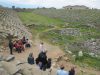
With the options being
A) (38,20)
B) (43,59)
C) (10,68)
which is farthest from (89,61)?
(38,20)

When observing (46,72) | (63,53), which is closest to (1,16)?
(63,53)

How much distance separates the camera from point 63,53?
36.4 metres

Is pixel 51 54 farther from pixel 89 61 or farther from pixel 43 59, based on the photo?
pixel 43 59

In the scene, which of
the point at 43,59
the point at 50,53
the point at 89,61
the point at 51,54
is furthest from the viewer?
the point at 50,53

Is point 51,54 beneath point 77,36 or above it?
above

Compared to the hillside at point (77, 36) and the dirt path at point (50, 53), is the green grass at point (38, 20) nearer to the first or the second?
the hillside at point (77, 36)

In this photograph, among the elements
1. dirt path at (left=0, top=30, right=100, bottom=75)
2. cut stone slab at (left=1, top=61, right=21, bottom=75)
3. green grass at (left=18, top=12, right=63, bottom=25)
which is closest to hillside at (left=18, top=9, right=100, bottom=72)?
dirt path at (left=0, top=30, right=100, bottom=75)

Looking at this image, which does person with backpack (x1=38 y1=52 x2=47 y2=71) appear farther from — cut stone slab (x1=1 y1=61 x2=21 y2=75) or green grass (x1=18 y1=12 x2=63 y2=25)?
green grass (x1=18 y1=12 x2=63 y2=25)

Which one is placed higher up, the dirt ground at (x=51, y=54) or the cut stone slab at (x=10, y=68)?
the cut stone slab at (x=10, y=68)

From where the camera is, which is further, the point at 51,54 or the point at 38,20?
A: the point at 38,20

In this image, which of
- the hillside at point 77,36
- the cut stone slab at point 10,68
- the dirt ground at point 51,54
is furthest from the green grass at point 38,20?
the cut stone slab at point 10,68

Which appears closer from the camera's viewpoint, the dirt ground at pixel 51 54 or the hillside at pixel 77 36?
the dirt ground at pixel 51 54

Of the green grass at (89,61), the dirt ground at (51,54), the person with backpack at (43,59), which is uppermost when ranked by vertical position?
the person with backpack at (43,59)

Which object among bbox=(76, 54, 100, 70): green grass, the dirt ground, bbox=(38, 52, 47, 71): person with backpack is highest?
bbox=(38, 52, 47, 71): person with backpack
